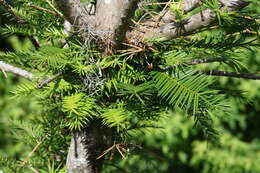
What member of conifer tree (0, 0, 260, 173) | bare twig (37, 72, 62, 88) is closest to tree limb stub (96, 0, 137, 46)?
conifer tree (0, 0, 260, 173)

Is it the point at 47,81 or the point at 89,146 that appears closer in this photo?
the point at 47,81

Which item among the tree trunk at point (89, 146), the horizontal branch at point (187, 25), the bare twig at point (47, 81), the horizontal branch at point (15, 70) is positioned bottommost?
the tree trunk at point (89, 146)

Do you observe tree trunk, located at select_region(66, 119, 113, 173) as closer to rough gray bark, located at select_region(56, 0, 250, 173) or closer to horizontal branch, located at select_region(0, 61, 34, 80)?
rough gray bark, located at select_region(56, 0, 250, 173)

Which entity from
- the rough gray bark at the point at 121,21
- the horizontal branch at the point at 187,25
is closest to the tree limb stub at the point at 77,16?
the rough gray bark at the point at 121,21

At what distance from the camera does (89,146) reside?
2.58ft

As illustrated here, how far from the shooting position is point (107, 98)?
75 centimetres

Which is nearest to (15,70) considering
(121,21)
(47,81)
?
(47,81)

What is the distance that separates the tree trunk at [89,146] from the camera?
774 millimetres

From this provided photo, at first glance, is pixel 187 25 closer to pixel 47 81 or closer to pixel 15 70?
pixel 47 81

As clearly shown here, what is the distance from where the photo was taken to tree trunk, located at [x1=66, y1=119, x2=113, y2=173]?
77cm

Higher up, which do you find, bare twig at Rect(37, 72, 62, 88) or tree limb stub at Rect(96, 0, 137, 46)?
tree limb stub at Rect(96, 0, 137, 46)

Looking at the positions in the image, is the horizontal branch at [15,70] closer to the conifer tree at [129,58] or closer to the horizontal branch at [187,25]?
the conifer tree at [129,58]

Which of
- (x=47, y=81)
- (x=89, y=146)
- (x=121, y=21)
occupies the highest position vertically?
(x=121, y=21)

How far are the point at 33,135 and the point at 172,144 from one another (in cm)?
165
